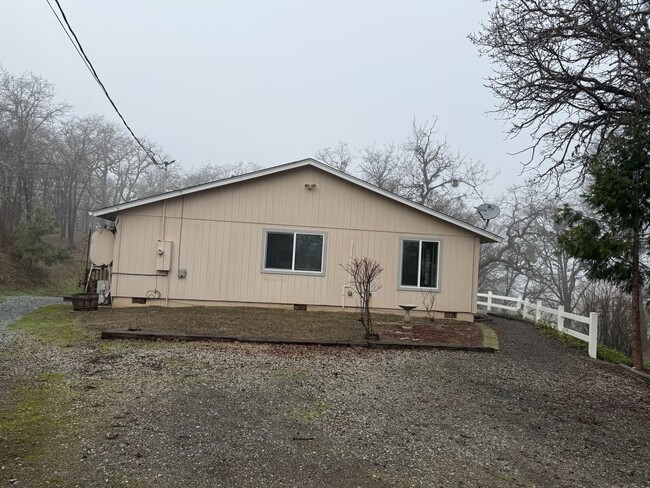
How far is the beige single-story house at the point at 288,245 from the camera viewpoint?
1176 cm

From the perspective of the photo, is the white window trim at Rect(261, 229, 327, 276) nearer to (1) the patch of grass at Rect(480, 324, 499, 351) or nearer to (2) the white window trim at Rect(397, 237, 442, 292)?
(2) the white window trim at Rect(397, 237, 442, 292)

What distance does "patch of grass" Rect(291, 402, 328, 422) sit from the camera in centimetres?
436

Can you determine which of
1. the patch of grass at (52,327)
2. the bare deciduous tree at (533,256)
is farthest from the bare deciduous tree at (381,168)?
the patch of grass at (52,327)

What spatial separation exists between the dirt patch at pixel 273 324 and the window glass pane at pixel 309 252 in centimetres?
120

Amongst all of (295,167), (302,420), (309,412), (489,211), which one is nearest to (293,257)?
(295,167)

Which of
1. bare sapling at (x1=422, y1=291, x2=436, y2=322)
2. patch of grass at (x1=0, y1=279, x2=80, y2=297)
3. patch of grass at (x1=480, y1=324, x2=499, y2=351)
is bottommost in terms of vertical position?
patch of grass at (x1=0, y1=279, x2=80, y2=297)

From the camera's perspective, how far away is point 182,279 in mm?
11875

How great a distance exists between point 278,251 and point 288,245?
301 mm

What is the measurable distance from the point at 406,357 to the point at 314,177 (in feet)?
20.6

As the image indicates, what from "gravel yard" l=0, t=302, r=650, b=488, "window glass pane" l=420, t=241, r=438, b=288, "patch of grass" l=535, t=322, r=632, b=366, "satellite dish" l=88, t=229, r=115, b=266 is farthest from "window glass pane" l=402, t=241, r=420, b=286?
"satellite dish" l=88, t=229, r=115, b=266

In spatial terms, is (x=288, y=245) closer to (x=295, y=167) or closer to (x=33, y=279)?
(x=295, y=167)

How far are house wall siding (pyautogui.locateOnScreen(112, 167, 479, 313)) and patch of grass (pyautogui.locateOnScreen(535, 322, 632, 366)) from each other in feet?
6.96

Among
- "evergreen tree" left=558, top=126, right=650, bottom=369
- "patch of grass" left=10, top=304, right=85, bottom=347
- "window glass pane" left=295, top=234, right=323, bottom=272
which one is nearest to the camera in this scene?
"patch of grass" left=10, top=304, right=85, bottom=347

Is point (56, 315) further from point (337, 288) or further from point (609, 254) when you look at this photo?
point (609, 254)
